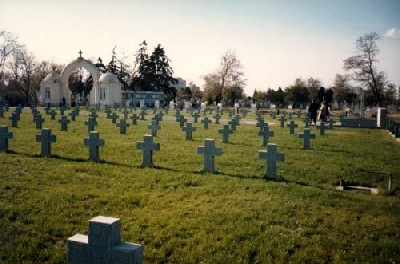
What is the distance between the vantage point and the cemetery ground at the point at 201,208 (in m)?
5.38

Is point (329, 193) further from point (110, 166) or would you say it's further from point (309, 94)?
point (309, 94)

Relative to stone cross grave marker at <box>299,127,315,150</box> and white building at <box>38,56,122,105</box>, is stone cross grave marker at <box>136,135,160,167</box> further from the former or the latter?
white building at <box>38,56,122,105</box>

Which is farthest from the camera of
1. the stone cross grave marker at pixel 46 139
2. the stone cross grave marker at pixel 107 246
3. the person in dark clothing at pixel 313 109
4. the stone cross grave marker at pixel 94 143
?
the person in dark clothing at pixel 313 109

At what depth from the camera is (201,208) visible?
7.00 m

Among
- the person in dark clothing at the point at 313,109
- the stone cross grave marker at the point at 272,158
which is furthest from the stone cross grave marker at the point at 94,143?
the person in dark clothing at the point at 313,109

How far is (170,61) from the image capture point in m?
A: 87.8

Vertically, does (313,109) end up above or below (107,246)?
above

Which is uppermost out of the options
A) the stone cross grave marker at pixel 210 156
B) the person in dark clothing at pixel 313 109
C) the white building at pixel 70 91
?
the white building at pixel 70 91

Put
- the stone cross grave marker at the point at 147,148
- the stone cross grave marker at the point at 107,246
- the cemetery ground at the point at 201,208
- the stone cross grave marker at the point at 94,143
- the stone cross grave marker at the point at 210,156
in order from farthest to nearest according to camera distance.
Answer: the stone cross grave marker at the point at 94,143, the stone cross grave marker at the point at 147,148, the stone cross grave marker at the point at 210,156, the cemetery ground at the point at 201,208, the stone cross grave marker at the point at 107,246

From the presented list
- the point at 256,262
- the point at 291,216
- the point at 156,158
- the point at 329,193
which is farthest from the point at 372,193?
the point at 156,158

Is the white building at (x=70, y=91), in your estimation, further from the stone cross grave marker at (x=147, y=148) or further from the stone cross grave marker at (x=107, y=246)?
the stone cross grave marker at (x=107, y=246)

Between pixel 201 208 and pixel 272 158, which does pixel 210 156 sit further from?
pixel 201 208

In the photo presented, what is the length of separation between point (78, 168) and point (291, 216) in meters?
5.71

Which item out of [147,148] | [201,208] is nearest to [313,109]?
[147,148]
